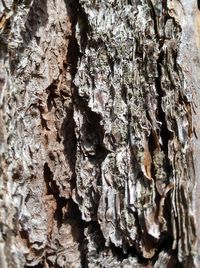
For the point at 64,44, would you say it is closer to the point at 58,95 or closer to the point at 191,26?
the point at 58,95

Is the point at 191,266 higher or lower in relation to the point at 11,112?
lower

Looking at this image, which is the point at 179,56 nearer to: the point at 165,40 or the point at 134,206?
the point at 165,40

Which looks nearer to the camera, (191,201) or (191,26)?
(191,201)

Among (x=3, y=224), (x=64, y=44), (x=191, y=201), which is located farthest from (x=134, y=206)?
(x=64, y=44)

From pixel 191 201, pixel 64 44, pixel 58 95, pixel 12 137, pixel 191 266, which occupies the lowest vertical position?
pixel 191 266

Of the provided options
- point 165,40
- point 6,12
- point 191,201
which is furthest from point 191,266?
point 6,12

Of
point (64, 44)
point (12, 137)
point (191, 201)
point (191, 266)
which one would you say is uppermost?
point (64, 44)
